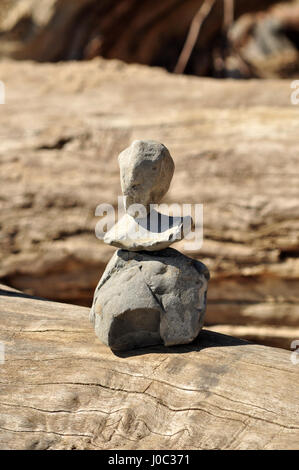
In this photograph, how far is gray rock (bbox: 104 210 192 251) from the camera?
2.50 m

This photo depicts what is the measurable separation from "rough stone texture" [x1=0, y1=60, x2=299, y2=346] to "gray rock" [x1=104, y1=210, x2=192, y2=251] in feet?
6.17

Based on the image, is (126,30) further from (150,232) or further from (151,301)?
(151,301)

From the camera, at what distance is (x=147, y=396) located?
2361 millimetres

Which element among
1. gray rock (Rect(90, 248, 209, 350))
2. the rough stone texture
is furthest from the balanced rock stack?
the rough stone texture

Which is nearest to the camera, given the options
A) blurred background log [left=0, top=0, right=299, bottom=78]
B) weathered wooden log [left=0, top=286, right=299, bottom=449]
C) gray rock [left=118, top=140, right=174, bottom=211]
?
weathered wooden log [left=0, top=286, right=299, bottom=449]

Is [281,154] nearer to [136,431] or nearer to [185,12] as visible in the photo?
[136,431]

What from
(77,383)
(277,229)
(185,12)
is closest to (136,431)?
(77,383)

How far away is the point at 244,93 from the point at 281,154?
76 cm

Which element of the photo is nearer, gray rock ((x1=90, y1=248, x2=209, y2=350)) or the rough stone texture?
gray rock ((x1=90, y1=248, x2=209, y2=350))

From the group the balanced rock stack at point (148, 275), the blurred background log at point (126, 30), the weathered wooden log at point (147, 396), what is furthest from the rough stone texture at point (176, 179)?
the blurred background log at point (126, 30)

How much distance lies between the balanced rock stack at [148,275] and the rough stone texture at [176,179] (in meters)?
1.84

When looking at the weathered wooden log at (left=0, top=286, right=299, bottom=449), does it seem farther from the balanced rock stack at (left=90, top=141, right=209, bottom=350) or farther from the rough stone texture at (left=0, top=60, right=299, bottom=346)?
the rough stone texture at (left=0, top=60, right=299, bottom=346)

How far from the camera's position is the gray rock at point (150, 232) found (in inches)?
98.3

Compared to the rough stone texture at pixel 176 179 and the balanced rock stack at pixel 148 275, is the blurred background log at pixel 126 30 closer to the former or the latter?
the rough stone texture at pixel 176 179
